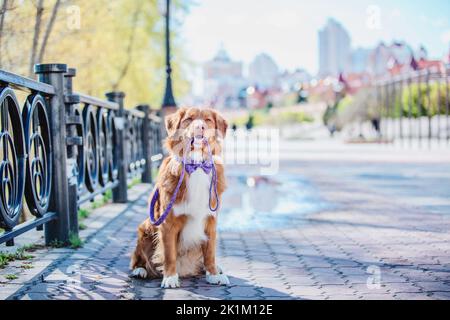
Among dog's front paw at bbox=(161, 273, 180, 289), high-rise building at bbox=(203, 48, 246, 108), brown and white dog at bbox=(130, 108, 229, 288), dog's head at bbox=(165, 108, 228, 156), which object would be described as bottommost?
dog's front paw at bbox=(161, 273, 180, 289)

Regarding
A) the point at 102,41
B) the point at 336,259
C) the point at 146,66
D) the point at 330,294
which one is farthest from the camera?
the point at 146,66

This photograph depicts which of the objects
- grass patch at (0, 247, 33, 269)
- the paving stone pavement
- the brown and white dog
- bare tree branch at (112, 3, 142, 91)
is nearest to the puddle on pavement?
the paving stone pavement

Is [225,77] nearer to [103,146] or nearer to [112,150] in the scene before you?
[112,150]

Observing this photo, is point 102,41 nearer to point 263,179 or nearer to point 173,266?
point 263,179

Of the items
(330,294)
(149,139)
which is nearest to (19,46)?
(149,139)

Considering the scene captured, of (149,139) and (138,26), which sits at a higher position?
(138,26)

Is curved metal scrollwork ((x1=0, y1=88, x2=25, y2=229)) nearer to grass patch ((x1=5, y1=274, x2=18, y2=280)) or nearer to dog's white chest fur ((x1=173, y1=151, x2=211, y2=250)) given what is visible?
grass patch ((x1=5, y1=274, x2=18, y2=280))

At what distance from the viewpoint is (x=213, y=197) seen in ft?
15.1

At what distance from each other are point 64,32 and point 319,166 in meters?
9.05

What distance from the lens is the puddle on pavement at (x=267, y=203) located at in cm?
812

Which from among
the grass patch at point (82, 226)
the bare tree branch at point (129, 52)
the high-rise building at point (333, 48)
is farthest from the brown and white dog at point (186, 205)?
the high-rise building at point (333, 48)

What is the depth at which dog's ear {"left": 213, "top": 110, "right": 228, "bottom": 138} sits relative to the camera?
452cm

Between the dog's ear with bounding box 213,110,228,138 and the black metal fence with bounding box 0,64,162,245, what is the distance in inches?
54.1

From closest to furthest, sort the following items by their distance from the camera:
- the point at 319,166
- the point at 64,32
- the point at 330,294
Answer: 1. the point at 330,294
2. the point at 64,32
3. the point at 319,166
